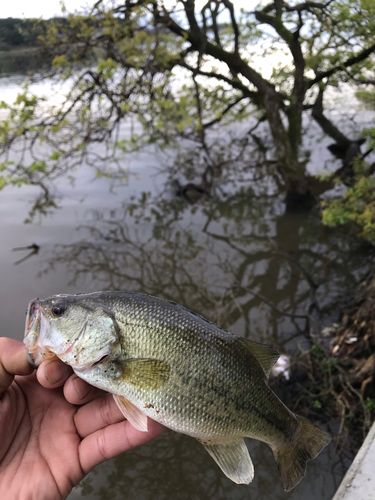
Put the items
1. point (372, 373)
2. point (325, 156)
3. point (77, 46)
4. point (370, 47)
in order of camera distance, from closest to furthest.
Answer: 1. point (372, 373)
2. point (77, 46)
3. point (370, 47)
4. point (325, 156)

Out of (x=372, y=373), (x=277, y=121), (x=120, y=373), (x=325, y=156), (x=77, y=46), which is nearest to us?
(x=120, y=373)

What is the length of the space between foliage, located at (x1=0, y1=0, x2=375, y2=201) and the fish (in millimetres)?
5024

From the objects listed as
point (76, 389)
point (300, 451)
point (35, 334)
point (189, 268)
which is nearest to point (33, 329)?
point (35, 334)

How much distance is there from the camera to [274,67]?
8.12 m

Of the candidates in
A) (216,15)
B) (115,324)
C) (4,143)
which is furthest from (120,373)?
(216,15)

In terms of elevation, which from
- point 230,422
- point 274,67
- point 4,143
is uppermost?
point 274,67

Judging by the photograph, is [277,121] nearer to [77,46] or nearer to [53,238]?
[77,46]

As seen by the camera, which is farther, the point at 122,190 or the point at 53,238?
the point at 122,190

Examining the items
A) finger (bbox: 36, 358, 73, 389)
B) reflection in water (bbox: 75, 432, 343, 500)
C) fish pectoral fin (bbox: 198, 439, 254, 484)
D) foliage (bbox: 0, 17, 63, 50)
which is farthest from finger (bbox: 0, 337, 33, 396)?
foliage (bbox: 0, 17, 63, 50)

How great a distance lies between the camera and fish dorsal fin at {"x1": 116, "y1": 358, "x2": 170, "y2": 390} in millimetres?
1727

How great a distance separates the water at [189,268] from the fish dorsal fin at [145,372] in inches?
91.3

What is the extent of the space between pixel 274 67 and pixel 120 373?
27.6 feet

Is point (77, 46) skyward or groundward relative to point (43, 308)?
skyward

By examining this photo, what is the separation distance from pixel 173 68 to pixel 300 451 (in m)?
7.06
